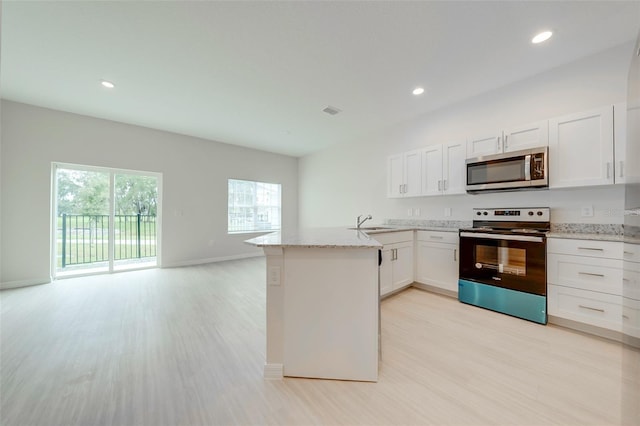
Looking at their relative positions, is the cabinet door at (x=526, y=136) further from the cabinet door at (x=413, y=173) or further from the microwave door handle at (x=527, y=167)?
the cabinet door at (x=413, y=173)

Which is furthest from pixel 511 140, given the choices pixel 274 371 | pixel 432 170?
pixel 274 371

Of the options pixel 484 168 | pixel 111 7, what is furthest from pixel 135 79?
pixel 484 168

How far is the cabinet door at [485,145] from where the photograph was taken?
2.83 m

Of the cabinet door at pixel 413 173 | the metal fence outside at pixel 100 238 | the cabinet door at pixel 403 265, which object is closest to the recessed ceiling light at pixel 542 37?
the cabinet door at pixel 413 173

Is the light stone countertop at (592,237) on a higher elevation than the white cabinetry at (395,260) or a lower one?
higher

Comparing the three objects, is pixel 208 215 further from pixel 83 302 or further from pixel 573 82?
pixel 573 82

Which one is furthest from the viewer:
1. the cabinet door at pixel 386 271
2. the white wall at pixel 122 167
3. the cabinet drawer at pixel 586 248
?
the white wall at pixel 122 167

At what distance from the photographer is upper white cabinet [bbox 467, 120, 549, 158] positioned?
2.54m

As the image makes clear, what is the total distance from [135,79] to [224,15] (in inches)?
68.0

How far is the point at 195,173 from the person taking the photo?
5.10 metres

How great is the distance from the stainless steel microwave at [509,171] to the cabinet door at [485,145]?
0.11 meters

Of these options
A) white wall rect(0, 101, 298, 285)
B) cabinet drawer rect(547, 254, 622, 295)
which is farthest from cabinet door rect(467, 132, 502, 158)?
white wall rect(0, 101, 298, 285)

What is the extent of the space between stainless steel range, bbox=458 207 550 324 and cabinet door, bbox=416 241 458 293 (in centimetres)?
14

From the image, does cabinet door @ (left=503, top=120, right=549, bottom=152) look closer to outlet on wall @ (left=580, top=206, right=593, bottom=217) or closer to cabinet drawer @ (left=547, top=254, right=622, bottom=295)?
outlet on wall @ (left=580, top=206, right=593, bottom=217)
